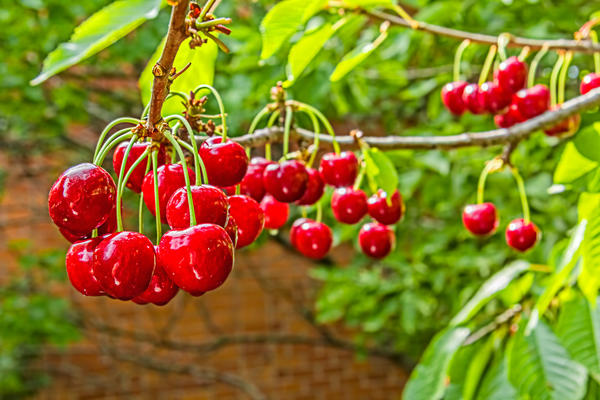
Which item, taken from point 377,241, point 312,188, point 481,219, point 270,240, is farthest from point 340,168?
point 270,240

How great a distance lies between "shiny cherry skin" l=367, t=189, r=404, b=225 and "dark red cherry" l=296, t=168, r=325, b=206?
9cm

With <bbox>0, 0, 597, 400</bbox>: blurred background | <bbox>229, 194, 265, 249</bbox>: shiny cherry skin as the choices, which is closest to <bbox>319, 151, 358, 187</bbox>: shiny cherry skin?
<bbox>229, 194, 265, 249</bbox>: shiny cherry skin

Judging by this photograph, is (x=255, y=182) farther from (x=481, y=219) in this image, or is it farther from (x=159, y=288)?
(x=481, y=219)

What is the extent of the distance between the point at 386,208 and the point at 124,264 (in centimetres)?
47

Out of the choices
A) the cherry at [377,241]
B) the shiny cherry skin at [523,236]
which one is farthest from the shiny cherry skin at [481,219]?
the cherry at [377,241]

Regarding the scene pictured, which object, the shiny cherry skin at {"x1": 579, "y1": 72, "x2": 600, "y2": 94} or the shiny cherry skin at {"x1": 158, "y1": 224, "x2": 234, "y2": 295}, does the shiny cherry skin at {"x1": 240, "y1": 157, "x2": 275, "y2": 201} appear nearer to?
the shiny cherry skin at {"x1": 158, "y1": 224, "x2": 234, "y2": 295}

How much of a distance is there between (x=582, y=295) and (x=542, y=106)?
285 millimetres

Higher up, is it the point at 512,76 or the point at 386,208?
the point at 512,76

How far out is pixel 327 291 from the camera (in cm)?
215

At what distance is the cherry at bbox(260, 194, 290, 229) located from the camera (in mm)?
810

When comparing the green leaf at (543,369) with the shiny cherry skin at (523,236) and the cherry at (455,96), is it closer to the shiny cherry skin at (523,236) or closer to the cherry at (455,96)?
the shiny cherry skin at (523,236)

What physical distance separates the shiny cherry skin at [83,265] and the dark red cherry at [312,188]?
34cm

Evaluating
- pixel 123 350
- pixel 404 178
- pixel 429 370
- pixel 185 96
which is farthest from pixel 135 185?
pixel 123 350

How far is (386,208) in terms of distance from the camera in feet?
2.71
